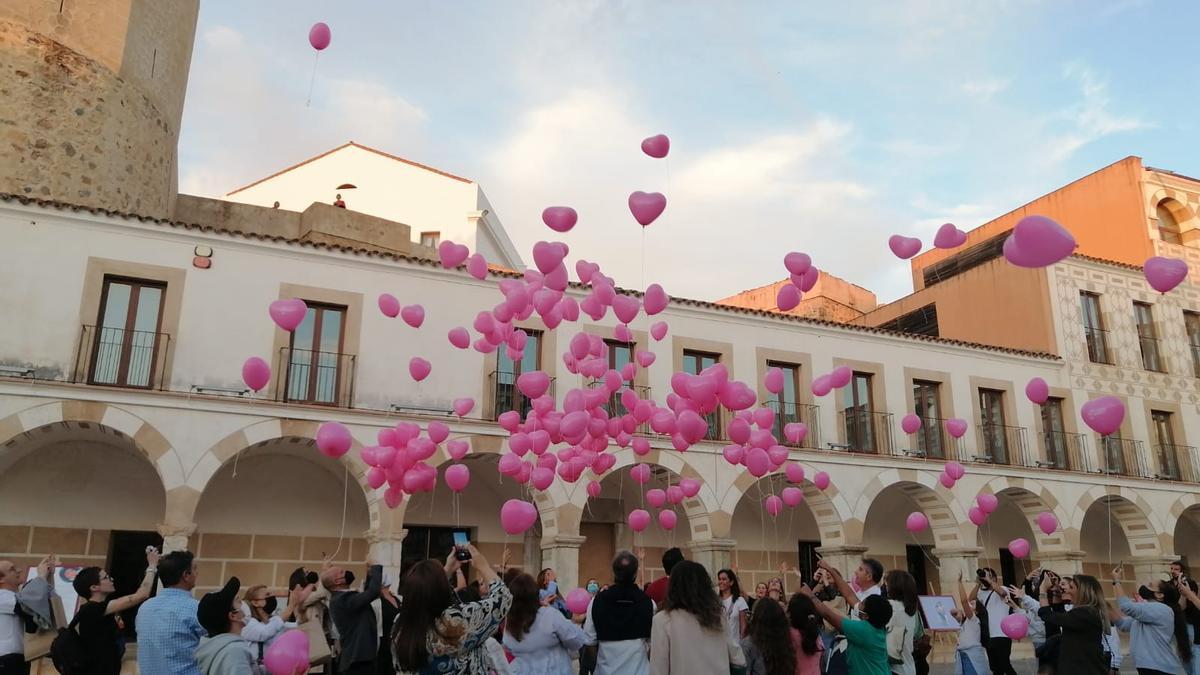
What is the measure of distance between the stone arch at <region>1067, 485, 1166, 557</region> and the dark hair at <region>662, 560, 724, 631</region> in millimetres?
16855

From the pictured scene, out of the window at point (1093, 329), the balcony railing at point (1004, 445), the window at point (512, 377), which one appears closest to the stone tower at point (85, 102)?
the window at point (512, 377)

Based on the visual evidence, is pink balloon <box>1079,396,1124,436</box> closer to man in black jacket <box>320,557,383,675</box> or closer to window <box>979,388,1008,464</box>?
man in black jacket <box>320,557,383,675</box>

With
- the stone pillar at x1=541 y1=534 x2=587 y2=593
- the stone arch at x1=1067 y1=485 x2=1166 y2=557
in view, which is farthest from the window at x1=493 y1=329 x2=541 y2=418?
the stone arch at x1=1067 y1=485 x2=1166 y2=557

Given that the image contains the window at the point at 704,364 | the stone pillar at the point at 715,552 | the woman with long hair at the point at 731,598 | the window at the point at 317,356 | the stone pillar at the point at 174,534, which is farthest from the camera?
the window at the point at 704,364

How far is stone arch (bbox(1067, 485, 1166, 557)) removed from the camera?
18.9 metres

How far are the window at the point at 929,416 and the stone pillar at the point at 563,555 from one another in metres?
7.72

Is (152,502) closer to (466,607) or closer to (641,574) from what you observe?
(641,574)

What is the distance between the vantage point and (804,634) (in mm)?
4953

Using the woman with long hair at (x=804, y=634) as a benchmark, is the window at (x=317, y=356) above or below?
above

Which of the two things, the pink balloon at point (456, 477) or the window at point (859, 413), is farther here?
the window at point (859, 413)

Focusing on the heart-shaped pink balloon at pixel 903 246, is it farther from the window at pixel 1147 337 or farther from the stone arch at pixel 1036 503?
the window at pixel 1147 337

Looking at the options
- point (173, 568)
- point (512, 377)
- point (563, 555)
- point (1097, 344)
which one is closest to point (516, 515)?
point (173, 568)

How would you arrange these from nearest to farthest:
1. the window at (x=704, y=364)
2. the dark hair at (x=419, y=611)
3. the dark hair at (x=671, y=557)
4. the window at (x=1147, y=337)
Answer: the dark hair at (x=419, y=611)
the dark hair at (x=671, y=557)
the window at (x=704, y=364)
the window at (x=1147, y=337)

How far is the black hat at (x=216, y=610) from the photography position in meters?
4.11
